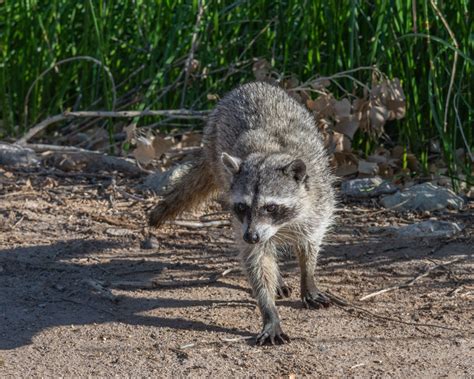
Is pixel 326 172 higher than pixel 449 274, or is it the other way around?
pixel 326 172

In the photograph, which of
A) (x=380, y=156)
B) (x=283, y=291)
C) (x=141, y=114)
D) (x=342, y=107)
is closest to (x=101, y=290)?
(x=283, y=291)

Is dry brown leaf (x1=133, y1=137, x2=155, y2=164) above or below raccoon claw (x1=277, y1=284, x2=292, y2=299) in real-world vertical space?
above

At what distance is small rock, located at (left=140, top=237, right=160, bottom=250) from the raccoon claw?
40.9 inches

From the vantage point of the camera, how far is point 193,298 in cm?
534

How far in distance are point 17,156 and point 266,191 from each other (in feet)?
10.2

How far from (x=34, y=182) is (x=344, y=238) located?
2.40 metres

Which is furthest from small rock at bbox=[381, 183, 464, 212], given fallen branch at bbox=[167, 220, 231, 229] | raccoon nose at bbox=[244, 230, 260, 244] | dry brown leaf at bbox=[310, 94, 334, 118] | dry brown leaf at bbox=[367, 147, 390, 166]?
raccoon nose at bbox=[244, 230, 260, 244]

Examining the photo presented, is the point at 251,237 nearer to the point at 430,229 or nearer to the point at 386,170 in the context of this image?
the point at 430,229

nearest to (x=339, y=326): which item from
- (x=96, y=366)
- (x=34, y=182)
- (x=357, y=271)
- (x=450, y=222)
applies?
(x=357, y=271)

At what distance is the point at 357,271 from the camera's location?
567 cm

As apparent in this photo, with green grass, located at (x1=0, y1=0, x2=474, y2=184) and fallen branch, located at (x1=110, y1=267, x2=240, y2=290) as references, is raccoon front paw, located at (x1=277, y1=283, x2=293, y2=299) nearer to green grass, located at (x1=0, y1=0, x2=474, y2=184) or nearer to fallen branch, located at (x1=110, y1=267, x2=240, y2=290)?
fallen branch, located at (x1=110, y1=267, x2=240, y2=290)

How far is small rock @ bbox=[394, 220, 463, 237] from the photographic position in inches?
239

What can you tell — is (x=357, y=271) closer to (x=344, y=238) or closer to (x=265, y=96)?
(x=344, y=238)

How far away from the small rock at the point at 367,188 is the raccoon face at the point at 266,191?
167 cm
